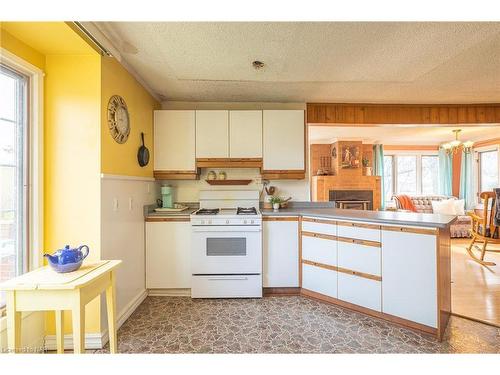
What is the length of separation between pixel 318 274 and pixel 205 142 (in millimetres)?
1969

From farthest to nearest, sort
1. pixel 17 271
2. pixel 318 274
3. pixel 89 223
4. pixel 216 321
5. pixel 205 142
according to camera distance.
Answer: pixel 205 142 < pixel 318 274 < pixel 216 321 < pixel 89 223 < pixel 17 271

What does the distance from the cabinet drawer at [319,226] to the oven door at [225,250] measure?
0.50 m

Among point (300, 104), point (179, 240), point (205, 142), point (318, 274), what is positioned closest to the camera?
point (318, 274)

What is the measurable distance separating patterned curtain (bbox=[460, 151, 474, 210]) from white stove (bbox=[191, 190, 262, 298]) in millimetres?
6780

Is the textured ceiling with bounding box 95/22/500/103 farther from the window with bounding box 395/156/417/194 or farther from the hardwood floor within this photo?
the window with bounding box 395/156/417/194

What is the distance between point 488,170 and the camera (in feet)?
19.8

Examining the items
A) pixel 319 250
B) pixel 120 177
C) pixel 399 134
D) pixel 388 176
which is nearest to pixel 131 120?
pixel 120 177

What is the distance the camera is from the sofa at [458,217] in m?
5.14

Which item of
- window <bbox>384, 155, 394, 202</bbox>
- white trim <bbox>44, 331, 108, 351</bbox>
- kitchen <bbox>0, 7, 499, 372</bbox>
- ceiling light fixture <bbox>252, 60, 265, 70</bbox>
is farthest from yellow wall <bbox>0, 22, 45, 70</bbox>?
window <bbox>384, 155, 394, 202</bbox>

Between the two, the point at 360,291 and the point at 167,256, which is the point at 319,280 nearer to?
the point at 360,291

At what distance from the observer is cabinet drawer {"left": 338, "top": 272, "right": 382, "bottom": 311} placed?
2.10 m

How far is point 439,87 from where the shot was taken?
2.72m
